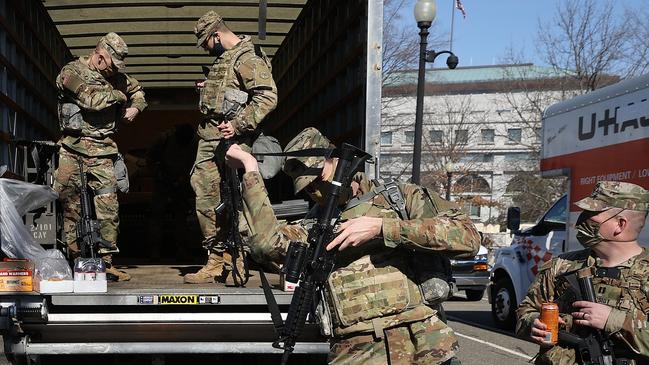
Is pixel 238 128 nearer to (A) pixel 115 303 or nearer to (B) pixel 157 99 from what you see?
(A) pixel 115 303

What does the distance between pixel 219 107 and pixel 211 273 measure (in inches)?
43.7

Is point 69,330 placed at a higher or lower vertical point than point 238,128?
lower

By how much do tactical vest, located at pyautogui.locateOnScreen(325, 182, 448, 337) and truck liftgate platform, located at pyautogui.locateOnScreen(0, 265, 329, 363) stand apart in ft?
4.38

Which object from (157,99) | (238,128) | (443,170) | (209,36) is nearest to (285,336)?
(238,128)

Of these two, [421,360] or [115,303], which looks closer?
[421,360]

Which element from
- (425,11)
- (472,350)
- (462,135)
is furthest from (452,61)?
(462,135)

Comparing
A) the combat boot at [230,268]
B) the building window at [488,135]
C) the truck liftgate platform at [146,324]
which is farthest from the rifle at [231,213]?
the building window at [488,135]

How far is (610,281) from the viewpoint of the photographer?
9.64 ft

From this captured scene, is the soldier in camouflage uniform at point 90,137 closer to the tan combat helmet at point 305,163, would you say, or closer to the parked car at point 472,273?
the tan combat helmet at point 305,163

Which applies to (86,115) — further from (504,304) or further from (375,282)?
(504,304)

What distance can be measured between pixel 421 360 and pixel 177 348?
71.1 inches

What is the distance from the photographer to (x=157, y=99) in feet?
32.1

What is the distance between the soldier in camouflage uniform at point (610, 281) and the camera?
282 centimetres

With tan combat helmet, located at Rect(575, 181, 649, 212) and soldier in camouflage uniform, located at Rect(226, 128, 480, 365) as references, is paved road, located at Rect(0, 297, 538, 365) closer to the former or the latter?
soldier in camouflage uniform, located at Rect(226, 128, 480, 365)
